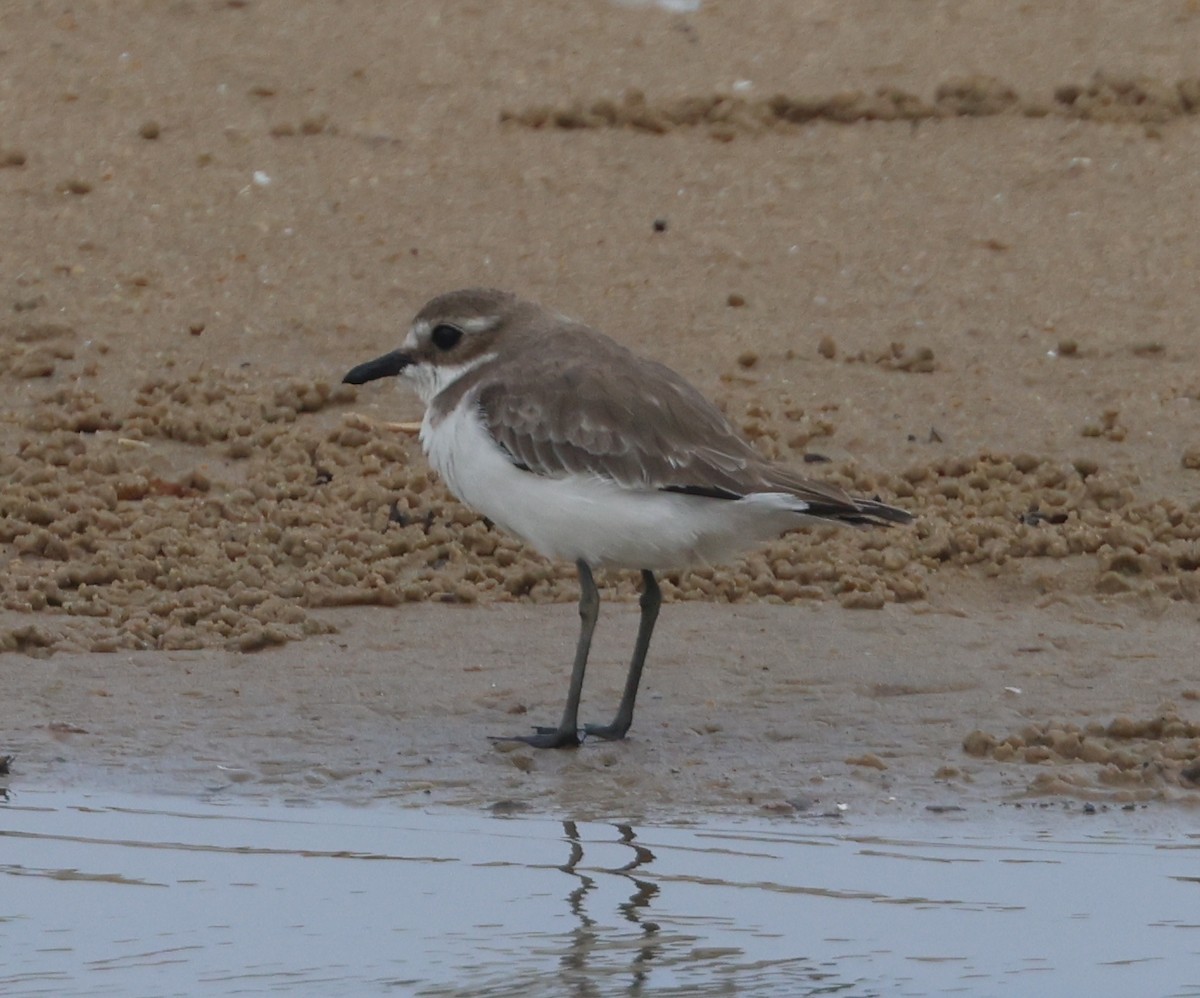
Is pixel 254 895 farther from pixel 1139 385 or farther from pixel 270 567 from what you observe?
pixel 1139 385

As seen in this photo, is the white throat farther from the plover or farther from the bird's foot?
the bird's foot

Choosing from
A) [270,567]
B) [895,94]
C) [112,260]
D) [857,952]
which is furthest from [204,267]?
[857,952]

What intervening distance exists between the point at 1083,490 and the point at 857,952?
3204 mm

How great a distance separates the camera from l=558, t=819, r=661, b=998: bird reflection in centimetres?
480

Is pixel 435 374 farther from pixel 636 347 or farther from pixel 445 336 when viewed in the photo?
pixel 636 347

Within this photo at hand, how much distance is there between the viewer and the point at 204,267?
9242mm

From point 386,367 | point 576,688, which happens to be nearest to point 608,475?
point 576,688

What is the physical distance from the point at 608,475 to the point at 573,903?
128 centimetres

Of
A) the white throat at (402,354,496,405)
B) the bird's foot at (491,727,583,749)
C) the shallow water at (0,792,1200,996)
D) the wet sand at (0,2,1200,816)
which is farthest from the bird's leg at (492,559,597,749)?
the white throat at (402,354,496,405)

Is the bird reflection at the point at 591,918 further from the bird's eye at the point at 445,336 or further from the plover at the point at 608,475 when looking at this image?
the bird's eye at the point at 445,336

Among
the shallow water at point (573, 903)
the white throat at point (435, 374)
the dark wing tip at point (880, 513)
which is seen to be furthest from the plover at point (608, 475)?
the shallow water at point (573, 903)

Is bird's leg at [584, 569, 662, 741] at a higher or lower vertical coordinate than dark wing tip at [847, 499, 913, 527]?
lower

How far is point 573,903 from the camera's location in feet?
16.9

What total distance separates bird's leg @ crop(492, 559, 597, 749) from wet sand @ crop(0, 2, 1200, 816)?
15 cm
